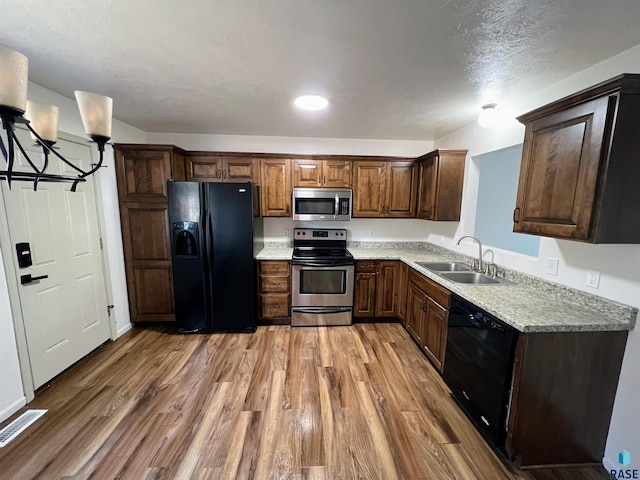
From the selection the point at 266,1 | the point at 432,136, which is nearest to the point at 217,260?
the point at 266,1

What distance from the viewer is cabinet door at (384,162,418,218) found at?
139 inches

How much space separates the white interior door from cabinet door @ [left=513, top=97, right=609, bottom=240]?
3649 mm

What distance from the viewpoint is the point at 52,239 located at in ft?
7.36

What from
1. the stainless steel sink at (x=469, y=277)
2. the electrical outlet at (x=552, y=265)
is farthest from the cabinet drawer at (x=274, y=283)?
the electrical outlet at (x=552, y=265)

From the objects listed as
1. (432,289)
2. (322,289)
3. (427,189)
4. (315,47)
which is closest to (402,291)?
(432,289)

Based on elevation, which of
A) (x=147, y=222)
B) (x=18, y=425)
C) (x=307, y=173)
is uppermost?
(x=307, y=173)

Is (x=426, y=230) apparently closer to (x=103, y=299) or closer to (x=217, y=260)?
(x=217, y=260)

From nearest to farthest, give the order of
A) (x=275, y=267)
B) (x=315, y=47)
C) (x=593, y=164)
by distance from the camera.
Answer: (x=593, y=164) → (x=315, y=47) → (x=275, y=267)

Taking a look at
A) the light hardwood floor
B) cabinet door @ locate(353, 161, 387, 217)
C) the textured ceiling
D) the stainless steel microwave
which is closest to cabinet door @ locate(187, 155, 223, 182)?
the textured ceiling

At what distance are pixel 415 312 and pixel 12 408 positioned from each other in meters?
3.44

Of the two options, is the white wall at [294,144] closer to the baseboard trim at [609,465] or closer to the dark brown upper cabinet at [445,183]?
the dark brown upper cabinet at [445,183]

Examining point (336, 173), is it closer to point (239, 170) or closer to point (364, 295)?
point (239, 170)

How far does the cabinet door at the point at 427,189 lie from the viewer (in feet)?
10.2

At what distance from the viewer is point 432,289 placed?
246 centimetres
